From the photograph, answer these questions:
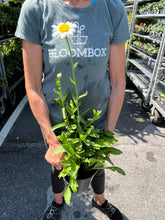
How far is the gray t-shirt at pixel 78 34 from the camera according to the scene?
3.17 ft

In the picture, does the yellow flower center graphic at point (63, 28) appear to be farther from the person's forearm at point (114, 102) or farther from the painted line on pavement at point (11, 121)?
the painted line on pavement at point (11, 121)

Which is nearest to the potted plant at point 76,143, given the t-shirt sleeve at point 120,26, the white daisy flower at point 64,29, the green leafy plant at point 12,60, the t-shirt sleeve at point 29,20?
the white daisy flower at point 64,29

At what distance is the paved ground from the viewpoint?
6.32ft

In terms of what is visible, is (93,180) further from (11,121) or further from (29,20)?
(11,121)

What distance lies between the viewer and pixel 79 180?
3.78 ft

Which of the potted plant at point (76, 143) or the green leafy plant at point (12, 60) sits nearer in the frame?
the potted plant at point (76, 143)

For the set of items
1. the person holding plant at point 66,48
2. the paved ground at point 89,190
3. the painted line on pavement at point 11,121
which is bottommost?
the paved ground at point 89,190

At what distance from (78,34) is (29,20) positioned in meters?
0.27

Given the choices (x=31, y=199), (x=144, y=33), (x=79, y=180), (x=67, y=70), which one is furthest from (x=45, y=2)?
(x=144, y=33)

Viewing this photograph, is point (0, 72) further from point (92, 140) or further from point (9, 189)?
point (92, 140)

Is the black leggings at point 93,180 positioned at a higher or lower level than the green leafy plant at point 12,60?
lower

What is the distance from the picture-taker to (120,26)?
1053 millimetres

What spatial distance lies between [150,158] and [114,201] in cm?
97

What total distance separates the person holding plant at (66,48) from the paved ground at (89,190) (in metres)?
1.10
